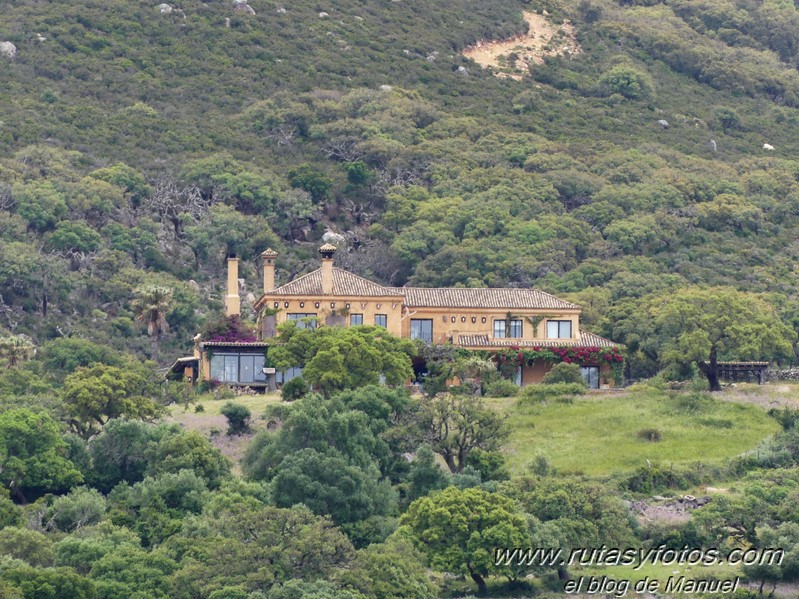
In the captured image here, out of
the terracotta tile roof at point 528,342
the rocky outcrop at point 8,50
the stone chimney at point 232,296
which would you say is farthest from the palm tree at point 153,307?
the rocky outcrop at point 8,50

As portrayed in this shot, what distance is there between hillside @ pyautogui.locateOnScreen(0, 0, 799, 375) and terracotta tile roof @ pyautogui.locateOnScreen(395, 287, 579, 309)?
5.56m

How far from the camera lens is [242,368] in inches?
3915

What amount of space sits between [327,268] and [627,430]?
60.6 ft

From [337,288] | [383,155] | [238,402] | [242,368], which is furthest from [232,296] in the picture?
[383,155]

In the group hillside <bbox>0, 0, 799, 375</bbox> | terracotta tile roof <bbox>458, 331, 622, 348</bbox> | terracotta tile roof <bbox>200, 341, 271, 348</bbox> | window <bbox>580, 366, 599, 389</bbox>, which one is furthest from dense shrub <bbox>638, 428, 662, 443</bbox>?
terracotta tile roof <bbox>200, 341, 271, 348</bbox>

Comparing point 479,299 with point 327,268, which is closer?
point 327,268

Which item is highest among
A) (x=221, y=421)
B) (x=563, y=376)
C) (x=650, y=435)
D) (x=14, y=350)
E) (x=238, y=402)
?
(x=14, y=350)

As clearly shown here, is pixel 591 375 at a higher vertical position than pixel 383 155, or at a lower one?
lower

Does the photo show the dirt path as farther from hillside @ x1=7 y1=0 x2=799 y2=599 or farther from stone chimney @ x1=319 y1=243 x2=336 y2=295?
stone chimney @ x1=319 y1=243 x2=336 y2=295

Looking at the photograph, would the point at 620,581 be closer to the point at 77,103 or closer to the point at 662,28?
the point at 77,103

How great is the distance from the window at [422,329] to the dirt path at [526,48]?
7845 cm

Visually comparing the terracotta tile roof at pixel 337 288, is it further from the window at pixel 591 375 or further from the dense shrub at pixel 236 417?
the dense shrub at pixel 236 417

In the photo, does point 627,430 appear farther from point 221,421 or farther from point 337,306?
point 337,306

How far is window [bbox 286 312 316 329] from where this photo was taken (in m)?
99.5
